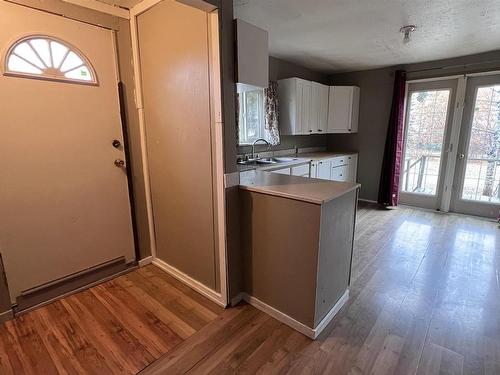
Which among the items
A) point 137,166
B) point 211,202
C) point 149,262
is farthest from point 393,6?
point 149,262

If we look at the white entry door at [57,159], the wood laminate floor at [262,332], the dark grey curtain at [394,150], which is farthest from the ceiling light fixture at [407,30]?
the white entry door at [57,159]

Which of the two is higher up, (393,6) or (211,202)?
(393,6)

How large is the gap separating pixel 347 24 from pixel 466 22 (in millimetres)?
1097

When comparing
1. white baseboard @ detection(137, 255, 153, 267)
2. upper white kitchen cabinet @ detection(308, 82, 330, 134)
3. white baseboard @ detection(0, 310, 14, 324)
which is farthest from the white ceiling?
white baseboard @ detection(0, 310, 14, 324)

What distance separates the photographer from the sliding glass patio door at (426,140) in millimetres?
3936

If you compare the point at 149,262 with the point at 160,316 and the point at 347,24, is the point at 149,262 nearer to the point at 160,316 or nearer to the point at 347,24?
the point at 160,316

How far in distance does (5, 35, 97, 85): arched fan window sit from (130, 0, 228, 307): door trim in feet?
1.34

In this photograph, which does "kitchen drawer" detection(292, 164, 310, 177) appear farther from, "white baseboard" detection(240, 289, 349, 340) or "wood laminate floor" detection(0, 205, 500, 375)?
"white baseboard" detection(240, 289, 349, 340)

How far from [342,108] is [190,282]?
12.3ft

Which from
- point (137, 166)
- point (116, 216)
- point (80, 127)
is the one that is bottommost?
point (116, 216)

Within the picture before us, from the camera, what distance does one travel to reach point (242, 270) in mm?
1990

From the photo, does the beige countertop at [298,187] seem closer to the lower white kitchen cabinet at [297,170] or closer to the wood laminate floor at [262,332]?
the wood laminate floor at [262,332]

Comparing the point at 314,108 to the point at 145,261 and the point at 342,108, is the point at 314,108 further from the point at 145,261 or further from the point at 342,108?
the point at 145,261

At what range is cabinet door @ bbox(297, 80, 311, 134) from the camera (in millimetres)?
3775
